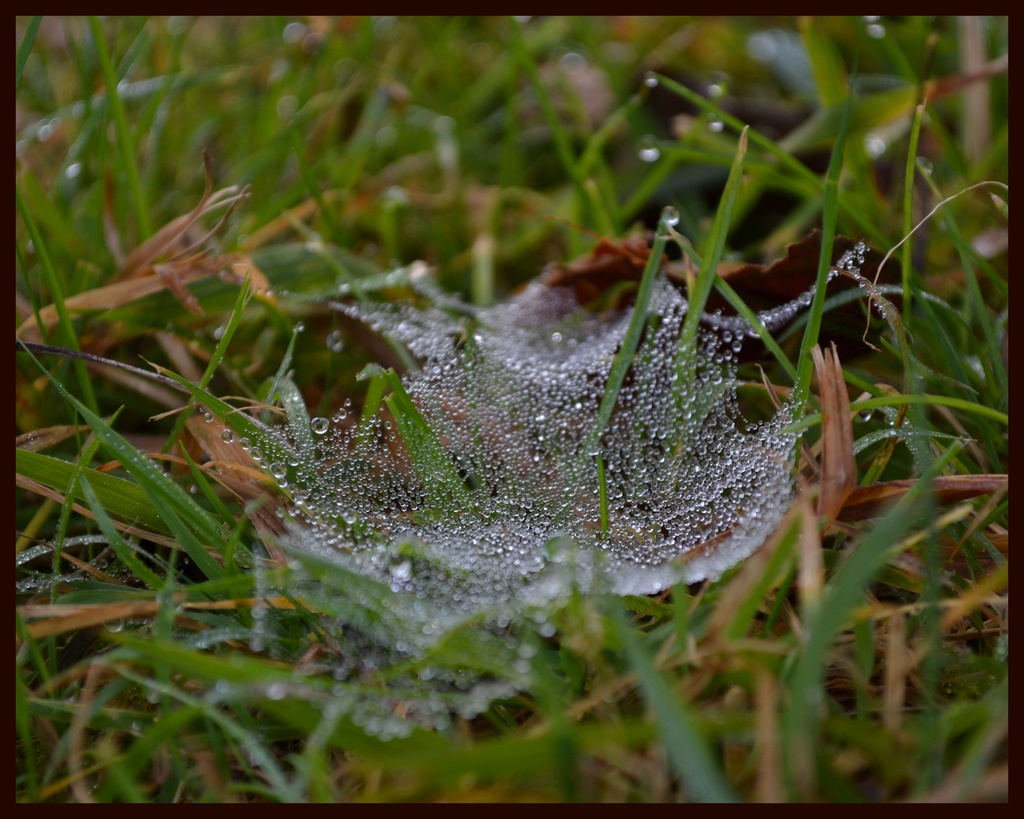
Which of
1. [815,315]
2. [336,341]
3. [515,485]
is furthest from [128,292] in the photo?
[815,315]

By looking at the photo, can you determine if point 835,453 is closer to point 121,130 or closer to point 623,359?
point 623,359

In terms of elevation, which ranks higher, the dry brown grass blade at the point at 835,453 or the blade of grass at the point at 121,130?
the blade of grass at the point at 121,130

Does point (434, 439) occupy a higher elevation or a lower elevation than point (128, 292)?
lower

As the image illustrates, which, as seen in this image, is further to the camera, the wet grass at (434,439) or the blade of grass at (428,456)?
the blade of grass at (428,456)

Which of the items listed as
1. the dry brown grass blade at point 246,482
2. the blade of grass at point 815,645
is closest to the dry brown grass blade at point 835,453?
the blade of grass at point 815,645

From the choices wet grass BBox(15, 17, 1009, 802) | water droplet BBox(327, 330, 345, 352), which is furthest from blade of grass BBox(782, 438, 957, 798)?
water droplet BBox(327, 330, 345, 352)

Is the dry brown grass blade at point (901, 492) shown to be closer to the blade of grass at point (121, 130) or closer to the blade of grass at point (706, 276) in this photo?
the blade of grass at point (706, 276)

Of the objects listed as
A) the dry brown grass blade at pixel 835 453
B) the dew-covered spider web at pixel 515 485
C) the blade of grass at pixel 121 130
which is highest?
the blade of grass at pixel 121 130

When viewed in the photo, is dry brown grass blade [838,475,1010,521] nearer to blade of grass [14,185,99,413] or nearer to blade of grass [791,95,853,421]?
blade of grass [791,95,853,421]
